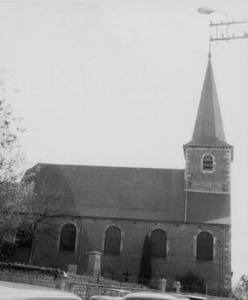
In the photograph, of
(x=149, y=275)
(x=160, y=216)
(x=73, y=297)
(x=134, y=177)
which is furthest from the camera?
(x=134, y=177)

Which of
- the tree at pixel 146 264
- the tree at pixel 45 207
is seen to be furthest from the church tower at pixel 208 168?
the tree at pixel 45 207

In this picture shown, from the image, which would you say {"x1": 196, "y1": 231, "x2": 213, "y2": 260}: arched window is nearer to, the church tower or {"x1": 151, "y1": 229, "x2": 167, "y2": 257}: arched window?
the church tower

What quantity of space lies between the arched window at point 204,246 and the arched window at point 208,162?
565cm

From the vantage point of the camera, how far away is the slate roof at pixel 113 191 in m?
32.2

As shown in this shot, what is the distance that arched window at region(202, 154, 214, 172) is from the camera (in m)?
33.3

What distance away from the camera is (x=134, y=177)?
35.4 meters

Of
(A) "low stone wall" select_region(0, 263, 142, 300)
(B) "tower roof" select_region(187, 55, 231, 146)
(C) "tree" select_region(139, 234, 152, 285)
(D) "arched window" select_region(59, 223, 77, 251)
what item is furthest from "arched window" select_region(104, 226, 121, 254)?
(B) "tower roof" select_region(187, 55, 231, 146)

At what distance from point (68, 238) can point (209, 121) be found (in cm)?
1556

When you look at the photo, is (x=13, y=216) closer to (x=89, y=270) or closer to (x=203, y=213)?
(x=89, y=270)

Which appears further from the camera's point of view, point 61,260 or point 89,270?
point 61,260

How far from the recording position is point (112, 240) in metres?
31.6

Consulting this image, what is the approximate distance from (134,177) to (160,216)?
5262mm

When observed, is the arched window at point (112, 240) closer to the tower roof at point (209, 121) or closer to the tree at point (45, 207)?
the tree at point (45, 207)

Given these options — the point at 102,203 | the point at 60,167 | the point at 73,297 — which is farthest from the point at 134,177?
the point at 73,297
